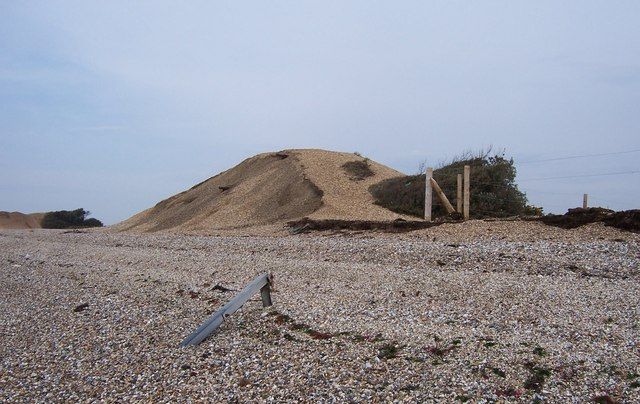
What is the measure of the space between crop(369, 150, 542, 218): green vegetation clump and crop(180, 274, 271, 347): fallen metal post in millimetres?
13880

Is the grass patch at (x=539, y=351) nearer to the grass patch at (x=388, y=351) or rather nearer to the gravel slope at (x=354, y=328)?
the gravel slope at (x=354, y=328)

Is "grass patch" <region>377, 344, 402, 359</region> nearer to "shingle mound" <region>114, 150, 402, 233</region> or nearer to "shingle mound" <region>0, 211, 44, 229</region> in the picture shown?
"shingle mound" <region>114, 150, 402, 233</region>

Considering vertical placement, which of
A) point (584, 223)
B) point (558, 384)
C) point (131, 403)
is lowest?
point (131, 403)

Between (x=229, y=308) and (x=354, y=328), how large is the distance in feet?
5.10

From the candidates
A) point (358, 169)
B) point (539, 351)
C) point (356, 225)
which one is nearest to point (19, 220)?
point (358, 169)

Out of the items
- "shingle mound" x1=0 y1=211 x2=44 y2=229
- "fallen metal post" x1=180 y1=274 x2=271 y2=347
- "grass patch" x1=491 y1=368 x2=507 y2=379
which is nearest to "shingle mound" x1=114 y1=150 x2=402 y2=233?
"fallen metal post" x1=180 y1=274 x2=271 y2=347

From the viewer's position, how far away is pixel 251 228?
881 inches

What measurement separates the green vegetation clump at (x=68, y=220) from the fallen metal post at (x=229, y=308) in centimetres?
4058

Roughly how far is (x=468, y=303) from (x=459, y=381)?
9.26ft

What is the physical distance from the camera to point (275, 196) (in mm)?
26641

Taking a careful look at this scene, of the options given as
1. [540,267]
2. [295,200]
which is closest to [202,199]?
[295,200]

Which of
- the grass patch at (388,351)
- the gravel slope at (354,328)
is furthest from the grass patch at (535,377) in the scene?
the grass patch at (388,351)

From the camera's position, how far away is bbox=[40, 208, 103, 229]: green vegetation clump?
4642cm

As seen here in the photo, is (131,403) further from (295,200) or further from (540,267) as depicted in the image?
(295,200)
